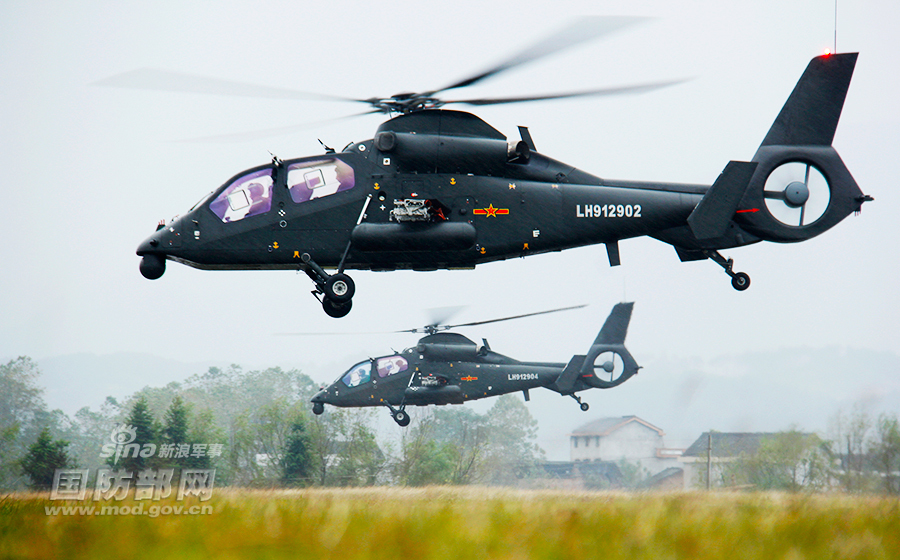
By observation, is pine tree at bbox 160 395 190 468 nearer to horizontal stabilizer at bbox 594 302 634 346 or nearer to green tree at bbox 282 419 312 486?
green tree at bbox 282 419 312 486

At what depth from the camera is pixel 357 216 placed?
13.2 m

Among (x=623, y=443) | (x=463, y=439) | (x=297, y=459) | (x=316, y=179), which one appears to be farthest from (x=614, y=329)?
(x=316, y=179)

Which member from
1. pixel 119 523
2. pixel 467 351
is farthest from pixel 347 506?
pixel 467 351

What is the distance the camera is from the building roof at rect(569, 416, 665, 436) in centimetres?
4159

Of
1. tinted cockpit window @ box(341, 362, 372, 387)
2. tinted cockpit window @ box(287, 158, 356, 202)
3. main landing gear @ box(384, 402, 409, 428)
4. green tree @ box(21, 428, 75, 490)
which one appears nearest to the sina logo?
tinted cockpit window @ box(287, 158, 356, 202)

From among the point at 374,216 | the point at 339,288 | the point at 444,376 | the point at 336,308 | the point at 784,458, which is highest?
the point at 374,216

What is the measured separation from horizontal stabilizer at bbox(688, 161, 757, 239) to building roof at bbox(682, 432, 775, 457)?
575 inches

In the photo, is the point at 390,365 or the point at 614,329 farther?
the point at 614,329

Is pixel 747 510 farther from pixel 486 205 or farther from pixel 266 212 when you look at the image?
pixel 266 212

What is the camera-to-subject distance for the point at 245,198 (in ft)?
43.5

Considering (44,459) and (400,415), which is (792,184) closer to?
(400,415)

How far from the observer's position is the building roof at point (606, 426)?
41594 mm

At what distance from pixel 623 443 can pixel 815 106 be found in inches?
1222

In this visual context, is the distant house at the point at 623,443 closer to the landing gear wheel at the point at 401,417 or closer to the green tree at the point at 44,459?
the landing gear wheel at the point at 401,417
